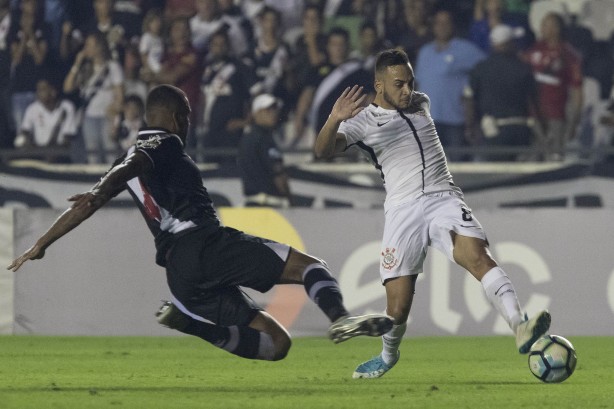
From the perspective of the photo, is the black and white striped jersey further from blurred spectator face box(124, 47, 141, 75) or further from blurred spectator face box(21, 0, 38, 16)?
blurred spectator face box(21, 0, 38, 16)

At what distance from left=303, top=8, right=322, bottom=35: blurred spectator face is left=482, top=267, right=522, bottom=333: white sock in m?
8.38

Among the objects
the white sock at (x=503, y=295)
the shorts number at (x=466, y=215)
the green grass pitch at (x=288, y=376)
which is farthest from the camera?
the shorts number at (x=466, y=215)

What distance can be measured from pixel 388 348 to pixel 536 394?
1.20 meters

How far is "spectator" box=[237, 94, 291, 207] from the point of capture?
13.2 metres

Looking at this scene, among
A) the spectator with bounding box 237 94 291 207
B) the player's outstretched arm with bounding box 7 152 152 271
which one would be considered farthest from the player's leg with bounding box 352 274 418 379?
the spectator with bounding box 237 94 291 207

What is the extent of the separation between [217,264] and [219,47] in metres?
8.30

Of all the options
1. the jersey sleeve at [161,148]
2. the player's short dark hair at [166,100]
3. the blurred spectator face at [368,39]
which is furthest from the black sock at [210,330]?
the blurred spectator face at [368,39]

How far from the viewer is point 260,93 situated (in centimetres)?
1461

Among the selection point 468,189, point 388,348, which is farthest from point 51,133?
point 388,348

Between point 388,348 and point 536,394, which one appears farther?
point 388,348

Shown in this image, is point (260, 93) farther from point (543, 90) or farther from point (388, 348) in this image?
point (388, 348)

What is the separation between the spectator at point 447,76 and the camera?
14.3 meters

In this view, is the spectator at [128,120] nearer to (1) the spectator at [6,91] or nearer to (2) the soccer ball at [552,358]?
(1) the spectator at [6,91]

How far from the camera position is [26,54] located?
15547mm
